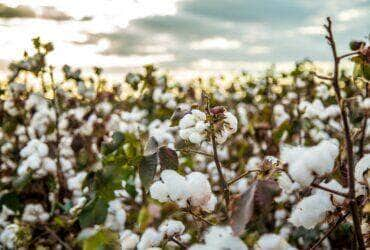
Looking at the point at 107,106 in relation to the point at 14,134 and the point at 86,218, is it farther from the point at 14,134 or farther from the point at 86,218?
the point at 86,218

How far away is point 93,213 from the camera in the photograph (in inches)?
63.1

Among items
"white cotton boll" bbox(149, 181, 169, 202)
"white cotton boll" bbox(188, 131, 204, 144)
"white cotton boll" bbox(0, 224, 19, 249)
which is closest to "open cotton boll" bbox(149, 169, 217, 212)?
"white cotton boll" bbox(149, 181, 169, 202)

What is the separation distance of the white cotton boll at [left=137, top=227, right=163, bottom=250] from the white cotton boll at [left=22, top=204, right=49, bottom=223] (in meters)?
2.61

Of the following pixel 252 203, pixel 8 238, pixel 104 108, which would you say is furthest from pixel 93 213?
pixel 104 108

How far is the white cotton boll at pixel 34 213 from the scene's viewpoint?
3.75m

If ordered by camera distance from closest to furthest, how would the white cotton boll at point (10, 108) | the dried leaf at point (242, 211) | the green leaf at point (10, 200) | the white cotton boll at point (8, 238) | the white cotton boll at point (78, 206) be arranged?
the dried leaf at point (242, 211)
the white cotton boll at point (78, 206)
the green leaf at point (10, 200)
the white cotton boll at point (8, 238)
the white cotton boll at point (10, 108)

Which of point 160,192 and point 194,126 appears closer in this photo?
point 160,192

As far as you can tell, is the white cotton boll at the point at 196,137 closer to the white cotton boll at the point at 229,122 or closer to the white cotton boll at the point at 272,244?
the white cotton boll at the point at 229,122

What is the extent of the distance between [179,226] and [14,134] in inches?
191

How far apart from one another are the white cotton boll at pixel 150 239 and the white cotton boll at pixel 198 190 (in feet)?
0.47

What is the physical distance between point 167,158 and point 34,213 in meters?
2.63

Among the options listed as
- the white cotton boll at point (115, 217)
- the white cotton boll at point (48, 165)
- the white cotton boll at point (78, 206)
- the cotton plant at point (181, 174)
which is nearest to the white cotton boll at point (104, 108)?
the cotton plant at point (181, 174)

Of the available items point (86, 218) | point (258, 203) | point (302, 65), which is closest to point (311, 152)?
point (258, 203)

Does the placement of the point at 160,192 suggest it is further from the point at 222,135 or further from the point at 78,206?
the point at 78,206
